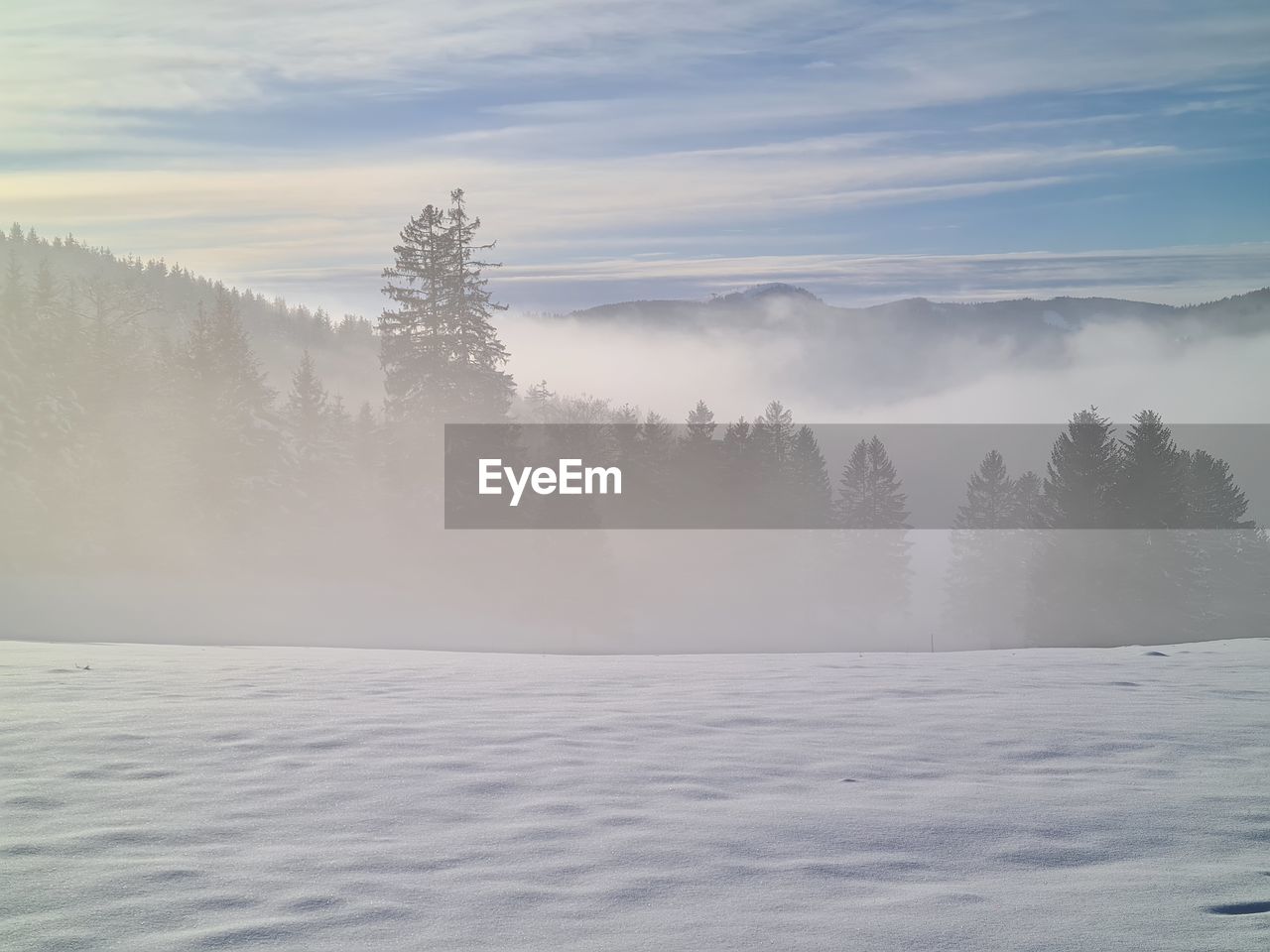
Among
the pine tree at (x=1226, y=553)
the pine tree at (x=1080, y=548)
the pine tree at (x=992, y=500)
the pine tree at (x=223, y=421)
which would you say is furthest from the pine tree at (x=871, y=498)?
the pine tree at (x=223, y=421)

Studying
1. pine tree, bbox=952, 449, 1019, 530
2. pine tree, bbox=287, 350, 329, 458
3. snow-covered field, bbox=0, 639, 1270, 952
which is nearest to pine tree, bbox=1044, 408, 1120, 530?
pine tree, bbox=952, 449, 1019, 530

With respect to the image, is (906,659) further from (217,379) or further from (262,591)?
(217,379)

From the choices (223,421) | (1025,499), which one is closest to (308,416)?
(223,421)

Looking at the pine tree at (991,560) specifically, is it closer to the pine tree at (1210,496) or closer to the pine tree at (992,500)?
the pine tree at (992,500)

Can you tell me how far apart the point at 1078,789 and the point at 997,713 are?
7.44ft

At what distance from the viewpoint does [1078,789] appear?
18.4 feet

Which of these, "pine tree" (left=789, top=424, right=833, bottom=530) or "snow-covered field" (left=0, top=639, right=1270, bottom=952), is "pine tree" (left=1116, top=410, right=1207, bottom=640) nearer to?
"pine tree" (left=789, top=424, right=833, bottom=530)

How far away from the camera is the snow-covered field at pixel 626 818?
3.69 meters

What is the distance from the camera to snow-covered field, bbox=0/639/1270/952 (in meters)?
3.69

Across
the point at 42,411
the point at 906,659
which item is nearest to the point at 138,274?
the point at 42,411

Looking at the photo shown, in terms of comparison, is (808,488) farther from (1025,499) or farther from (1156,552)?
(1156,552)

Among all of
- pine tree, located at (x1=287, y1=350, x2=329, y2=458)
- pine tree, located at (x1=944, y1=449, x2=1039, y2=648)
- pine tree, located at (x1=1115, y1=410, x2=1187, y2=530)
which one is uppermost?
pine tree, located at (x1=287, y1=350, x2=329, y2=458)

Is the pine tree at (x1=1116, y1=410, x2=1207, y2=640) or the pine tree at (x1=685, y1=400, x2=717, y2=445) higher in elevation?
the pine tree at (x1=685, y1=400, x2=717, y2=445)

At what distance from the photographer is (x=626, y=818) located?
491 cm
